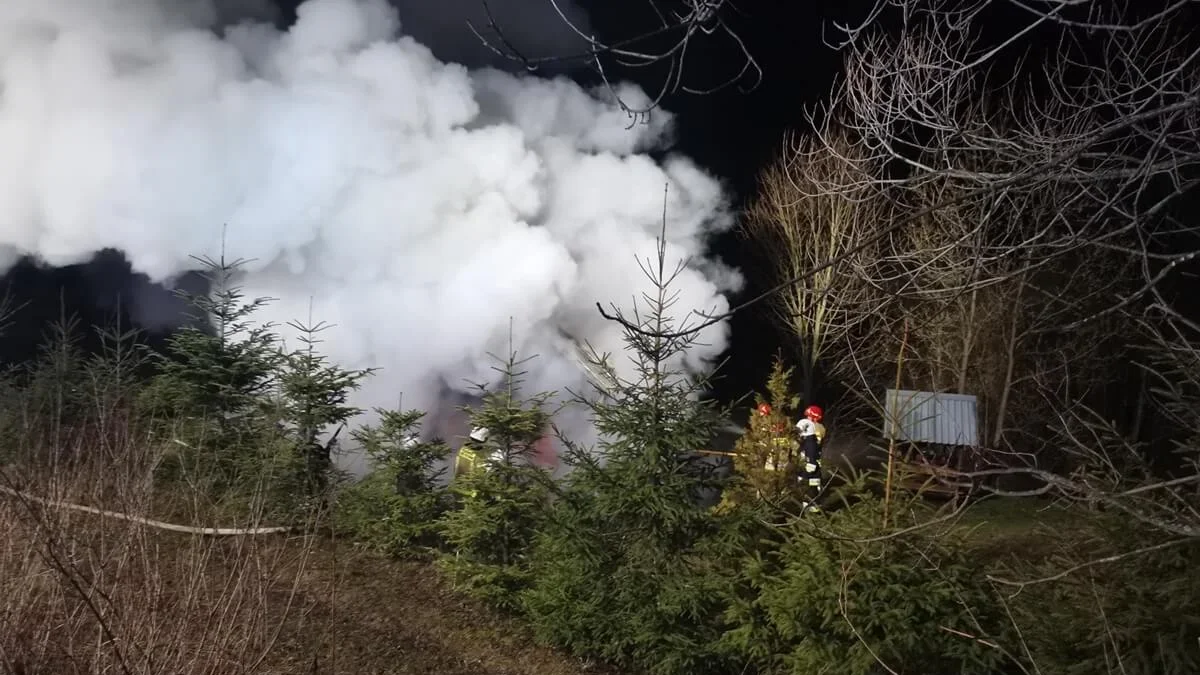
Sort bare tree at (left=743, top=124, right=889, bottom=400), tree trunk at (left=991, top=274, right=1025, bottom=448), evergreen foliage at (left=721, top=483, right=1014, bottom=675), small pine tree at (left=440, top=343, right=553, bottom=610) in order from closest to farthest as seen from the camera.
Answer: evergreen foliage at (left=721, top=483, right=1014, bottom=675) < small pine tree at (left=440, top=343, right=553, bottom=610) < tree trunk at (left=991, top=274, right=1025, bottom=448) < bare tree at (left=743, top=124, right=889, bottom=400)

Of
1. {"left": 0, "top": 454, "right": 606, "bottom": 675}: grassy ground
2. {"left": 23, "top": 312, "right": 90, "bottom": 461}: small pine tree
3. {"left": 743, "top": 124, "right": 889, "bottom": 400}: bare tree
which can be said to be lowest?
{"left": 0, "top": 454, "right": 606, "bottom": 675}: grassy ground

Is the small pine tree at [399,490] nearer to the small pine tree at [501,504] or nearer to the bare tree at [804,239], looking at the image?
the small pine tree at [501,504]

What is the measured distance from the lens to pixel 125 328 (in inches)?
338

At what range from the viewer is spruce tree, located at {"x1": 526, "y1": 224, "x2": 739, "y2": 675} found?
17.5ft

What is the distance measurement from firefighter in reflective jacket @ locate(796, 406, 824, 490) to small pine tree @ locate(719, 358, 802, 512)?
7.6 inches

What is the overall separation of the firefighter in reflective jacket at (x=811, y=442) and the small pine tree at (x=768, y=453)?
0.19 meters

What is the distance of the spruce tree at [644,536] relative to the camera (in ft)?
17.5

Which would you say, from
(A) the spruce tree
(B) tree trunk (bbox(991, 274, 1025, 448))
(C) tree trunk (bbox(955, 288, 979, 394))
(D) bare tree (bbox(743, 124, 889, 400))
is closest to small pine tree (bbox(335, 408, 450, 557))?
(A) the spruce tree

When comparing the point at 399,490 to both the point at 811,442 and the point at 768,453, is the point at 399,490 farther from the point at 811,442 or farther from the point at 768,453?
the point at 811,442

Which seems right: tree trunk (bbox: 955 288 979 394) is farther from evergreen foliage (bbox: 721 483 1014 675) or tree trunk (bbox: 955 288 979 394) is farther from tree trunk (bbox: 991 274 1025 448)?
evergreen foliage (bbox: 721 483 1014 675)

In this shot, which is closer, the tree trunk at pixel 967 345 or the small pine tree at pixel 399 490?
the small pine tree at pixel 399 490

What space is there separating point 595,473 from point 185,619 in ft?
9.34

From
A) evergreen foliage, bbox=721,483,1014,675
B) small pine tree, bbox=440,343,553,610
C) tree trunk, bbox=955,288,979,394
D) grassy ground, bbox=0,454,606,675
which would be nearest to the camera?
grassy ground, bbox=0,454,606,675

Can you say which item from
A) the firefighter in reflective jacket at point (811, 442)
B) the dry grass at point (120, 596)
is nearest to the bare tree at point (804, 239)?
the firefighter in reflective jacket at point (811, 442)
